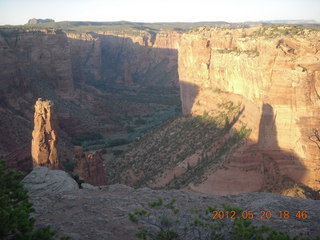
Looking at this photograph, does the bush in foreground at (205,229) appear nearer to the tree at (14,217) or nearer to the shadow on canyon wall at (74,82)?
the tree at (14,217)

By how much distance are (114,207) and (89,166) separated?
52.3ft

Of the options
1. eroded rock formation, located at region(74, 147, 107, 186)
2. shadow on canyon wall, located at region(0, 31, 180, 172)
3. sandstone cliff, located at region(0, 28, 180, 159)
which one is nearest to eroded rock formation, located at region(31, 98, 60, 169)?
eroded rock formation, located at region(74, 147, 107, 186)

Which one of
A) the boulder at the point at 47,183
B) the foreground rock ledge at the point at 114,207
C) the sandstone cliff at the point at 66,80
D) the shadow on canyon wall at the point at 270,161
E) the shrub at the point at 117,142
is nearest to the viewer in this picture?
the foreground rock ledge at the point at 114,207

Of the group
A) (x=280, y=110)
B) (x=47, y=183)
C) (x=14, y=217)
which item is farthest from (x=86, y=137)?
(x=14, y=217)

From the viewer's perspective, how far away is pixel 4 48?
160 ft

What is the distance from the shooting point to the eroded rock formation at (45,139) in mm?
27859

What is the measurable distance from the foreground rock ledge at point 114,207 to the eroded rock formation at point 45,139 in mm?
10782

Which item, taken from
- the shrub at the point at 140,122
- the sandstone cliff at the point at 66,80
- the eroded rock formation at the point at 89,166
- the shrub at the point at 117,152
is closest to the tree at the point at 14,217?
the eroded rock formation at the point at 89,166

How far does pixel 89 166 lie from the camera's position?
29.0 meters

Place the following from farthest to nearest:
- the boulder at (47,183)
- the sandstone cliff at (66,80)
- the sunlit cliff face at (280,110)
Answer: the sandstone cliff at (66,80)
the sunlit cliff face at (280,110)
the boulder at (47,183)

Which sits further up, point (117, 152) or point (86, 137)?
point (117, 152)

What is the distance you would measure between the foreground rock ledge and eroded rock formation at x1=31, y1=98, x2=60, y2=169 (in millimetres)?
10782

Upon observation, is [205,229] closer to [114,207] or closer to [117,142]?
[114,207]

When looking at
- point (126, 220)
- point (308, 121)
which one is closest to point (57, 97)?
point (308, 121)
